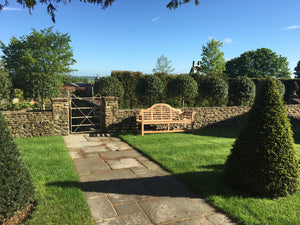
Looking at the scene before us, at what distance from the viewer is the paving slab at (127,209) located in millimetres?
3223

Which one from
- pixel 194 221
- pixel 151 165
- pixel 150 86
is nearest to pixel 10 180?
pixel 194 221

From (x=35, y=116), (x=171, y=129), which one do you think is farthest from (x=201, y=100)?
(x=35, y=116)

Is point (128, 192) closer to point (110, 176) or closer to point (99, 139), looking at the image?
point (110, 176)

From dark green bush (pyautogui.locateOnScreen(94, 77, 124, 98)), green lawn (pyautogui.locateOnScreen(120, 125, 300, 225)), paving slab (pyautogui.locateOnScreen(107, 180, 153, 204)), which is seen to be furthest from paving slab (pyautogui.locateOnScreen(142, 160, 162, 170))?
dark green bush (pyautogui.locateOnScreen(94, 77, 124, 98))

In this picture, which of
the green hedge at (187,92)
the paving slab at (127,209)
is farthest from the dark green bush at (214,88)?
the paving slab at (127,209)

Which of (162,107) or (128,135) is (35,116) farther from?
(162,107)

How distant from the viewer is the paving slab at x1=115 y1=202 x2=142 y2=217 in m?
3.22

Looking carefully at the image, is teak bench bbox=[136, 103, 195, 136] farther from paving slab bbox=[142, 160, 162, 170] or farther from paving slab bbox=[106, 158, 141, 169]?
paving slab bbox=[142, 160, 162, 170]

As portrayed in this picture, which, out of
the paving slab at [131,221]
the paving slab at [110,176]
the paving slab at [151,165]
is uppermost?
the paving slab at [151,165]

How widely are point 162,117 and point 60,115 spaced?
13.8ft

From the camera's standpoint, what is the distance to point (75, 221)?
295cm

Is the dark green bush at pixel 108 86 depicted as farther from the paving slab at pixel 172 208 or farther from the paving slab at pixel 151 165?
the paving slab at pixel 172 208

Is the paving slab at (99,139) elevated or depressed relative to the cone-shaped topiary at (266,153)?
depressed

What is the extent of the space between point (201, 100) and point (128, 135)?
35.3 ft
